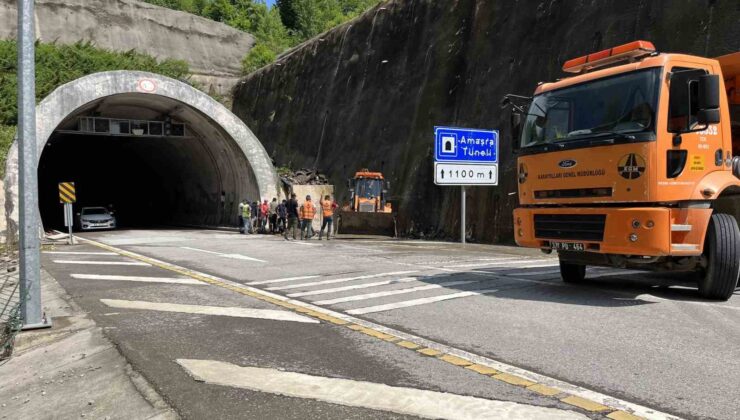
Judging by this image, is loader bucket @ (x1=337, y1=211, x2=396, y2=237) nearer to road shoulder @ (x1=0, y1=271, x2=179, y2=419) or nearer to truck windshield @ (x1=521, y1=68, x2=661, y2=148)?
truck windshield @ (x1=521, y1=68, x2=661, y2=148)

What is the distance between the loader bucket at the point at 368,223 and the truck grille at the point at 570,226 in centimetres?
1634

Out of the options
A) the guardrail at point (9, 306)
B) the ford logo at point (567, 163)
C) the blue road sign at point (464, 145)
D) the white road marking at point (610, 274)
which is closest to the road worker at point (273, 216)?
the blue road sign at point (464, 145)

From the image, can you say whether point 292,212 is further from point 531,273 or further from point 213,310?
point 213,310

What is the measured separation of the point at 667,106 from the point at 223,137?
2530 cm

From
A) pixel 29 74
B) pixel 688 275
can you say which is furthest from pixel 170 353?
pixel 688 275

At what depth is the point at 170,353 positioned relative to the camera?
18.6 feet

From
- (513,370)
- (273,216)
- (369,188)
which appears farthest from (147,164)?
(513,370)

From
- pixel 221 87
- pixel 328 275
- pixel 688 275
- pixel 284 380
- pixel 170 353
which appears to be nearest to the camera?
pixel 284 380

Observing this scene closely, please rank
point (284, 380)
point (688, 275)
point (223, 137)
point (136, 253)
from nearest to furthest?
Answer: 1. point (284, 380)
2. point (688, 275)
3. point (136, 253)
4. point (223, 137)

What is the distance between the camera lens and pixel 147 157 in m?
40.5

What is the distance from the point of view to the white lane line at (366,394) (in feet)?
13.1

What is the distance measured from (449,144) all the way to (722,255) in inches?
448

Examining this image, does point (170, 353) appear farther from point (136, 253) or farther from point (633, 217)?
point (136, 253)

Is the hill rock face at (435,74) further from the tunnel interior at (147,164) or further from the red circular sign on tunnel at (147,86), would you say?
the red circular sign on tunnel at (147,86)
